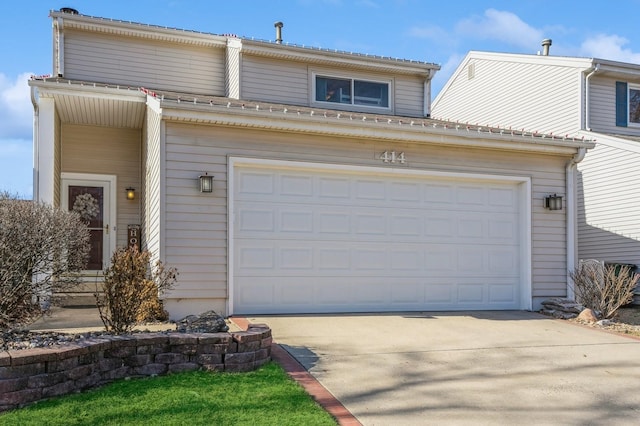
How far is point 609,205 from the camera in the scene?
14.2 metres

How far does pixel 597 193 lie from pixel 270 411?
13.1 meters

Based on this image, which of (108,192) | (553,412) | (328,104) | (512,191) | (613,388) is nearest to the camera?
(553,412)

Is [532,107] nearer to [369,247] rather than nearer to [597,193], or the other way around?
[597,193]

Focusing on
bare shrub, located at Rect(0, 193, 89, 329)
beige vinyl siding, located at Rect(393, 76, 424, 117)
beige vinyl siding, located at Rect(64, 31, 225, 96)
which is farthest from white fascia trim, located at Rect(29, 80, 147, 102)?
beige vinyl siding, located at Rect(393, 76, 424, 117)

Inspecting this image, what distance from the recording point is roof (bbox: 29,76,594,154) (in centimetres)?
799

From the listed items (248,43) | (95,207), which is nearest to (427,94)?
(248,43)

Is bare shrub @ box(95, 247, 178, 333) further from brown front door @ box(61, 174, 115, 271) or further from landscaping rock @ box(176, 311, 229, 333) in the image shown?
brown front door @ box(61, 174, 115, 271)

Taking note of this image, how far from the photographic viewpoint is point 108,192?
11.2m

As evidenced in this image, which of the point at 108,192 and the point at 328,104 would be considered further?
the point at 328,104

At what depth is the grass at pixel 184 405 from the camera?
3.72 m

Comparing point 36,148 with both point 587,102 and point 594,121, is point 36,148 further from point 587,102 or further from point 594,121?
point 594,121

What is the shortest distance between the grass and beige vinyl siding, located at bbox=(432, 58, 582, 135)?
13.1m

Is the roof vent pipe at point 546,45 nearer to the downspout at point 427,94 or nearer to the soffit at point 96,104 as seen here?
the downspout at point 427,94

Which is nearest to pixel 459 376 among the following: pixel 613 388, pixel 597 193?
pixel 613 388
